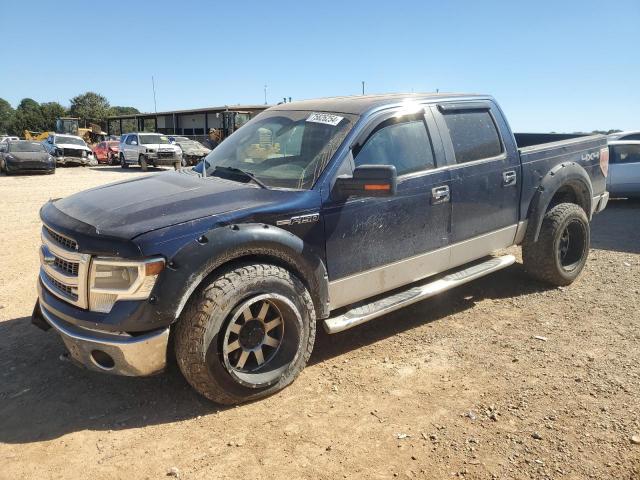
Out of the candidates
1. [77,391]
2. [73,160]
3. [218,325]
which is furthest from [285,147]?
[73,160]

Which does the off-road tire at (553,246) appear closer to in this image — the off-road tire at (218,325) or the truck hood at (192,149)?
the off-road tire at (218,325)

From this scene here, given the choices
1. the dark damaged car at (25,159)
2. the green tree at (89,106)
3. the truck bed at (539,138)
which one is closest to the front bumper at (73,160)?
the dark damaged car at (25,159)

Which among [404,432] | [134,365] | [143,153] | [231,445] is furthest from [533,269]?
[143,153]

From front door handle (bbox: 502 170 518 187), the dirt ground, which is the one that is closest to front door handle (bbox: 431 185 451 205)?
front door handle (bbox: 502 170 518 187)

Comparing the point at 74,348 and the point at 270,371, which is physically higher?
the point at 74,348

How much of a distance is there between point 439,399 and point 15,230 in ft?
26.1

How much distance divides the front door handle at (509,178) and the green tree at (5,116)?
4149 inches

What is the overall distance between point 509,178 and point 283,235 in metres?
2.53

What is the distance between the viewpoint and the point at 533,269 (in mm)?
5281

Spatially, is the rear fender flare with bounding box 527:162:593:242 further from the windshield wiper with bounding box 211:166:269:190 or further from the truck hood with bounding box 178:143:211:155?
the truck hood with bounding box 178:143:211:155

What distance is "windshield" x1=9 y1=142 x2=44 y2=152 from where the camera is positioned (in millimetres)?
21125

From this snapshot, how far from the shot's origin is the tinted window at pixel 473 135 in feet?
14.5

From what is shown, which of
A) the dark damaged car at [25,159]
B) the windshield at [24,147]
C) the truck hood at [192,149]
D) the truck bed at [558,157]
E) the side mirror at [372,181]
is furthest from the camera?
the truck hood at [192,149]

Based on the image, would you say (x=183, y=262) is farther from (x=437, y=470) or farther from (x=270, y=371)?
(x=437, y=470)
